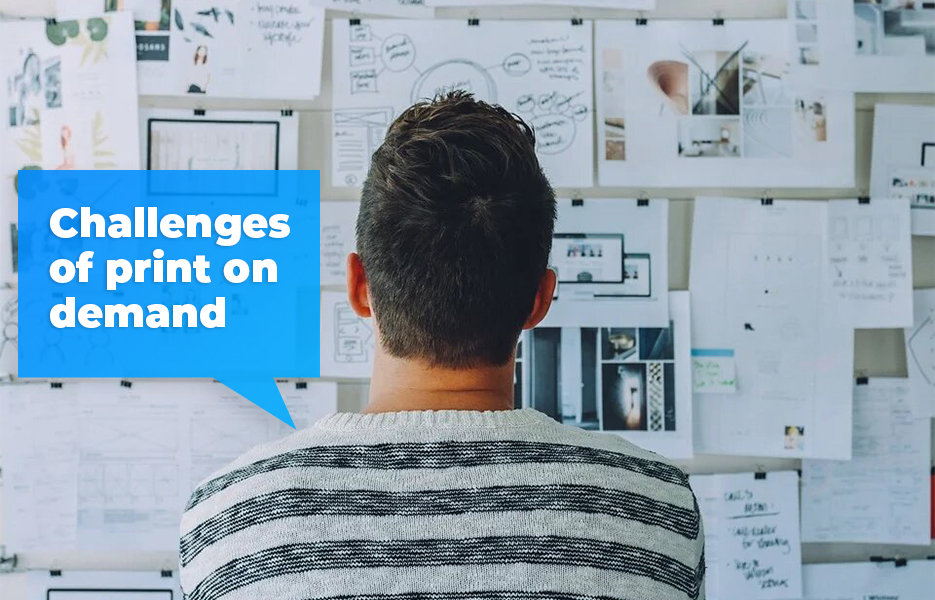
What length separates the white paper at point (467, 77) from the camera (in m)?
1.55

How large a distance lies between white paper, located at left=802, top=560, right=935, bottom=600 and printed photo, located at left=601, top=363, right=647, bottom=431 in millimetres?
427

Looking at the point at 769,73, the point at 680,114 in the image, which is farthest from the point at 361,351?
the point at 769,73

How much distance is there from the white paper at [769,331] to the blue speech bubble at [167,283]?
71 cm

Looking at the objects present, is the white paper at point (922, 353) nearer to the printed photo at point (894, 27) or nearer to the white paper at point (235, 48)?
the printed photo at point (894, 27)

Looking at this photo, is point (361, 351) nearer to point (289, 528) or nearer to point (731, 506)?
point (731, 506)

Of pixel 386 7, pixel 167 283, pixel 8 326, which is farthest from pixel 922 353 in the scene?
pixel 8 326

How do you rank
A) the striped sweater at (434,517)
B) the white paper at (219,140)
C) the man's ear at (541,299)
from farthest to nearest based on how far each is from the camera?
the white paper at (219,140), the man's ear at (541,299), the striped sweater at (434,517)

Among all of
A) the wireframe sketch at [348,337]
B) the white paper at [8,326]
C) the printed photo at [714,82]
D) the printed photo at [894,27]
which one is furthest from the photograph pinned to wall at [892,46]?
the white paper at [8,326]

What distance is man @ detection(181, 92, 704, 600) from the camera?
0.62m

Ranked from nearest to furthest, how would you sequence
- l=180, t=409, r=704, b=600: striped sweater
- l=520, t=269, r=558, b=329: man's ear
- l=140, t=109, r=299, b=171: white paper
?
1. l=180, t=409, r=704, b=600: striped sweater
2. l=520, t=269, r=558, b=329: man's ear
3. l=140, t=109, r=299, b=171: white paper

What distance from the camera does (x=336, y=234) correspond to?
5.13 ft

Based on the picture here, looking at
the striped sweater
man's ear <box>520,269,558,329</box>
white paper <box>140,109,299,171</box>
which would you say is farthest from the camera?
white paper <box>140,109,299,171</box>

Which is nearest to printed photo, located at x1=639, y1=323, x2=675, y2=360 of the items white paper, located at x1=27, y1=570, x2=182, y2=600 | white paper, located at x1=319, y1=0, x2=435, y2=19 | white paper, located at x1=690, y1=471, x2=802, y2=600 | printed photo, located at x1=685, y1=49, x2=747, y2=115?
white paper, located at x1=690, y1=471, x2=802, y2=600

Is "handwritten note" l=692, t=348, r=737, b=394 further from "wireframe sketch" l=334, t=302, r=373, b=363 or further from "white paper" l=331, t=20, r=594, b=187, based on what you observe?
"wireframe sketch" l=334, t=302, r=373, b=363
